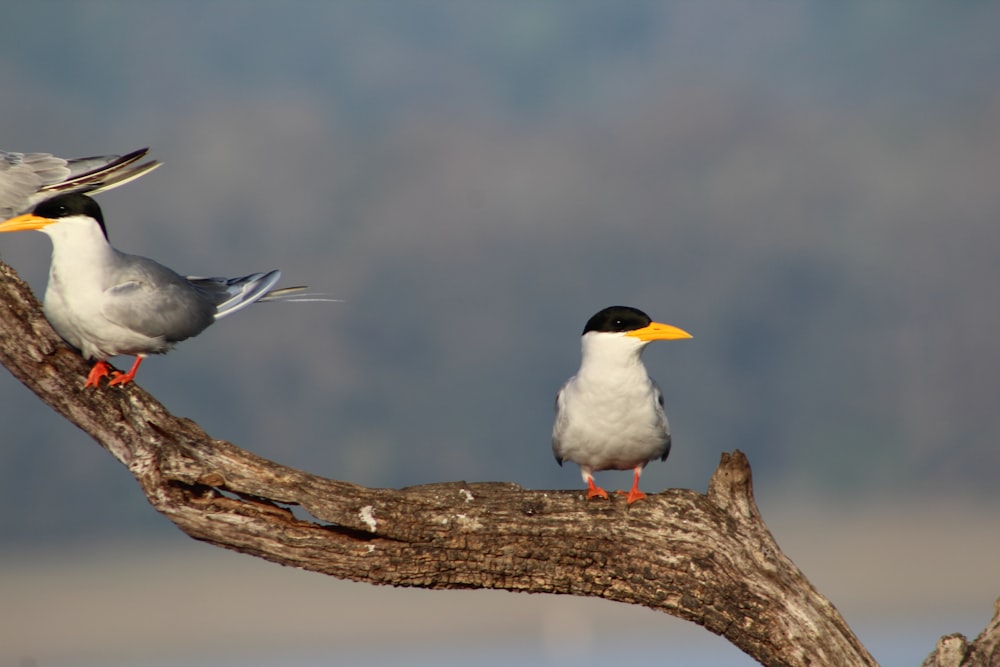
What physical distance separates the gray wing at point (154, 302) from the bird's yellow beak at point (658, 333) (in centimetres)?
302

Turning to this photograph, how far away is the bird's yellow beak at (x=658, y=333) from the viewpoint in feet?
22.6

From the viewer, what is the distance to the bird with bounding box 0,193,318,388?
6.76 meters

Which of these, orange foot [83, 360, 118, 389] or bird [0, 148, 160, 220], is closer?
orange foot [83, 360, 118, 389]

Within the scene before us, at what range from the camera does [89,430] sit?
6707 millimetres

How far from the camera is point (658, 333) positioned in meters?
6.95

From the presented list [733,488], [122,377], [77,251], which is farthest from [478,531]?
[77,251]

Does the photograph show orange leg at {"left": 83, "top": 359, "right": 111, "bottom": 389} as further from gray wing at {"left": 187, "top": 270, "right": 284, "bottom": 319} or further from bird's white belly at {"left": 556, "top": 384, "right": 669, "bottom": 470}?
bird's white belly at {"left": 556, "top": 384, "right": 669, "bottom": 470}

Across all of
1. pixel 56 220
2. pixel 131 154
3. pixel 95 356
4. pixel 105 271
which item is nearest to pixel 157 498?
pixel 95 356

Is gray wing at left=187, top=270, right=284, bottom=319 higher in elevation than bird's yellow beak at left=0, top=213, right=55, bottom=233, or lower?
higher

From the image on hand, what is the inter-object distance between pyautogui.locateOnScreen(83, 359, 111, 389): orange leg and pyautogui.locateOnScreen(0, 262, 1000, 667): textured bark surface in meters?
0.06

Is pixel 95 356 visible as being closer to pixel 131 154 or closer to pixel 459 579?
pixel 131 154

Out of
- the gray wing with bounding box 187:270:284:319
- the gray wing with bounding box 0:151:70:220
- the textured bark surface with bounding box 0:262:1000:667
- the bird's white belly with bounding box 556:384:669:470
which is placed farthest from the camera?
the gray wing with bounding box 0:151:70:220

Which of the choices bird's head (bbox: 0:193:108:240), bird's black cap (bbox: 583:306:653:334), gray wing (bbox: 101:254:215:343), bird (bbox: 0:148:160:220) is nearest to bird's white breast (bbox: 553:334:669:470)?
bird's black cap (bbox: 583:306:653:334)

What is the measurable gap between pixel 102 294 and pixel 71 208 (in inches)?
27.5
